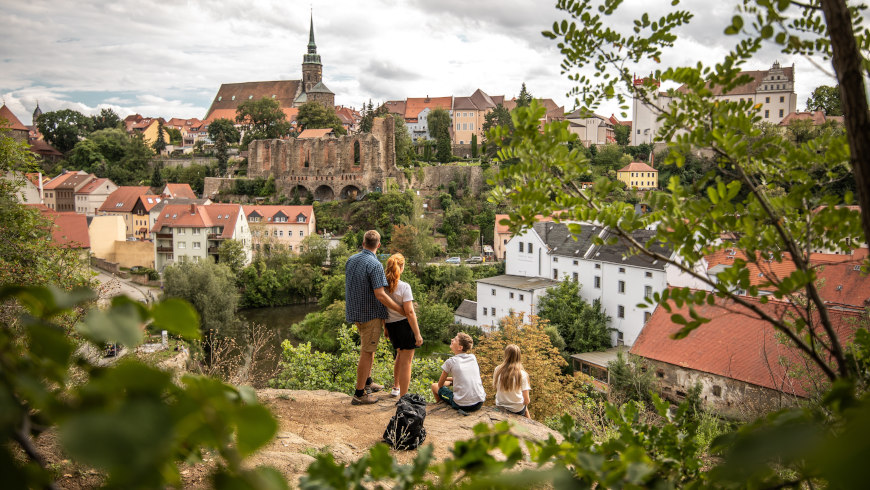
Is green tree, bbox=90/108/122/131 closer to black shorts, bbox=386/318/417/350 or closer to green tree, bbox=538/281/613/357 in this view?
green tree, bbox=538/281/613/357

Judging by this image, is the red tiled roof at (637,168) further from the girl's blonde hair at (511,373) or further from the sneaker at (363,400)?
the sneaker at (363,400)

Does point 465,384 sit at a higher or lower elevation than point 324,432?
higher

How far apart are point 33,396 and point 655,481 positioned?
111cm

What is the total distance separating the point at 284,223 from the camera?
41.8 metres

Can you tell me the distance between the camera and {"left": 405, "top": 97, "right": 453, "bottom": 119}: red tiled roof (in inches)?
2862

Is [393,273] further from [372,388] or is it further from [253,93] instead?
[253,93]

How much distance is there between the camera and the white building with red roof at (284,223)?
40969 mm

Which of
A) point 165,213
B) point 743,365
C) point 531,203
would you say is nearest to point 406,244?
point 165,213

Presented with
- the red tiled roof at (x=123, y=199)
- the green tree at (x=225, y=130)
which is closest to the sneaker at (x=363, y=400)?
the red tiled roof at (x=123, y=199)

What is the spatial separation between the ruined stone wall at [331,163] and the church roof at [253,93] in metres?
24.9

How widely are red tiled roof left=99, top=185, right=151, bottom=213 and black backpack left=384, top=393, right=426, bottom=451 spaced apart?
4724 cm

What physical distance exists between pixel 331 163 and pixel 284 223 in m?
9.12

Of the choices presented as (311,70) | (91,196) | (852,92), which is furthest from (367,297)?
(311,70)

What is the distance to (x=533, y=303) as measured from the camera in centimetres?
2641
